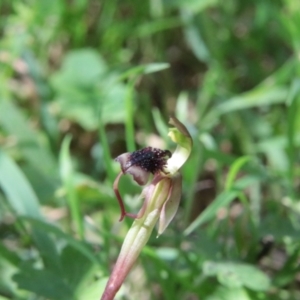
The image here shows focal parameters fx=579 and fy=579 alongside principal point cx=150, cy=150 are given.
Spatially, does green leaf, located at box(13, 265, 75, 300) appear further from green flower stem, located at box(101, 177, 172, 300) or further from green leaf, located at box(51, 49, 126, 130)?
green leaf, located at box(51, 49, 126, 130)

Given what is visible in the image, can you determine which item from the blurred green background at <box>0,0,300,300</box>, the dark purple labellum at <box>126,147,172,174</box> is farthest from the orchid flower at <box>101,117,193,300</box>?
the blurred green background at <box>0,0,300,300</box>

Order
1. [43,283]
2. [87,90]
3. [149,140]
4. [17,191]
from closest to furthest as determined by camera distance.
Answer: [43,283] → [17,191] → [149,140] → [87,90]

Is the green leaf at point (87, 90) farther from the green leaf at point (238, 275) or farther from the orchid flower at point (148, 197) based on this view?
the orchid flower at point (148, 197)

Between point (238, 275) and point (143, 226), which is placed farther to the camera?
point (238, 275)

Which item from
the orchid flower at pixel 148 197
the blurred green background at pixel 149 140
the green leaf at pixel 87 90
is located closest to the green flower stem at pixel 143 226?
the orchid flower at pixel 148 197

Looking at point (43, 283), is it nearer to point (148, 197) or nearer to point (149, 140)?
point (148, 197)

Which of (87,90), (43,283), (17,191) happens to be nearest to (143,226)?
(43,283)
